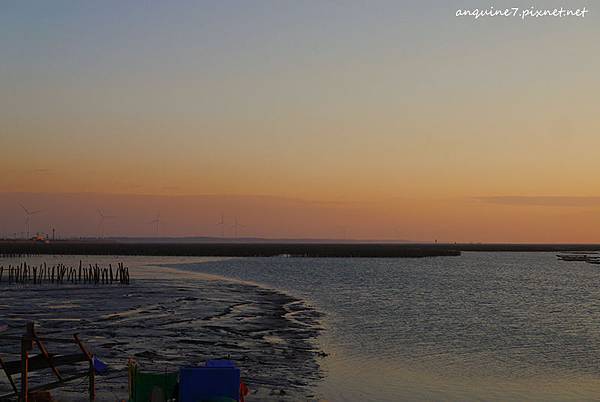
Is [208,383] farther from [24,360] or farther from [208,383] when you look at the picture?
[24,360]

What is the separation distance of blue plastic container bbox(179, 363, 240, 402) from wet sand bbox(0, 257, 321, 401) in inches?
203

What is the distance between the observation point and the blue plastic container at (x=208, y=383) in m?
14.1

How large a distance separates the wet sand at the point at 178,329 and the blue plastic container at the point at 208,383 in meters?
5.15

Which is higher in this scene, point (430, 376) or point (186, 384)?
point (186, 384)

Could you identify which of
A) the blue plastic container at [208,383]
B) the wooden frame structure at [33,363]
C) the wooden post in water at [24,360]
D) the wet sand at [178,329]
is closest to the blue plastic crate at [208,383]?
the blue plastic container at [208,383]

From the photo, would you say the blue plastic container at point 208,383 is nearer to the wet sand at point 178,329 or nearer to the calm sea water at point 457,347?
the wet sand at point 178,329

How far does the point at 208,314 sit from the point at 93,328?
874 cm

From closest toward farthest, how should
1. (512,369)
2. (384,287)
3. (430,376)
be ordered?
(430,376), (512,369), (384,287)

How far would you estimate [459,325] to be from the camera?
4041cm

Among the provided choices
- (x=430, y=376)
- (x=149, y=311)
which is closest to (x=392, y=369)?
(x=430, y=376)

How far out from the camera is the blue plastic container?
14.1 metres

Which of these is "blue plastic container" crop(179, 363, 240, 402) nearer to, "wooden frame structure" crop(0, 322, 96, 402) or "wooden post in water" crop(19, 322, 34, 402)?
"wooden frame structure" crop(0, 322, 96, 402)

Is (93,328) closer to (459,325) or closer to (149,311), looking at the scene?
(149,311)

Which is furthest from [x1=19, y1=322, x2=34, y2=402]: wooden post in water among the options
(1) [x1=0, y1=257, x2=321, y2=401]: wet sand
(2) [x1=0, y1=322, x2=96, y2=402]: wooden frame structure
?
(1) [x1=0, y1=257, x2=321, y2=401]: wet sand
